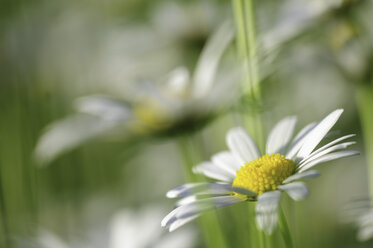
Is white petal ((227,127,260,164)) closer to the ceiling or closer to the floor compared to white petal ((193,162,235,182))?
closer to the ceiling

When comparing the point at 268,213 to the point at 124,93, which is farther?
the point at 124,93

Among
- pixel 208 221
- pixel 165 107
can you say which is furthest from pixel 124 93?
pixel 208 221

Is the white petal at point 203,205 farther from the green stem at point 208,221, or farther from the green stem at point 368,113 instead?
the green stem at point 368,113

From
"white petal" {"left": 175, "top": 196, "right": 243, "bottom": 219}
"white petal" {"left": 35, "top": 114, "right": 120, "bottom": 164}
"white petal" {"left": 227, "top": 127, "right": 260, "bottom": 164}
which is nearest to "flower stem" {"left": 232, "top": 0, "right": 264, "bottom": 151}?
"white petal" {"left": 227, "top": 127, "right": 260, "bottom": 164}

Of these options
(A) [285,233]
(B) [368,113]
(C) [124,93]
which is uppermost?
(C) [124,93]

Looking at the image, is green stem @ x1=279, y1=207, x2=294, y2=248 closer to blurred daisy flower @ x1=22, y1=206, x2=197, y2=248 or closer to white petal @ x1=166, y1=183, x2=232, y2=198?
white petal @ x1=166, y1=183, x2=232, y2=198

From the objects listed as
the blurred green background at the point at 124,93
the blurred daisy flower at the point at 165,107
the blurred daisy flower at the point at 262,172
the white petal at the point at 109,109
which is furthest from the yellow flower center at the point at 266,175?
the white petal at the point at 109,109

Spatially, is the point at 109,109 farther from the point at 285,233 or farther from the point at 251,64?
the point at 285,233
